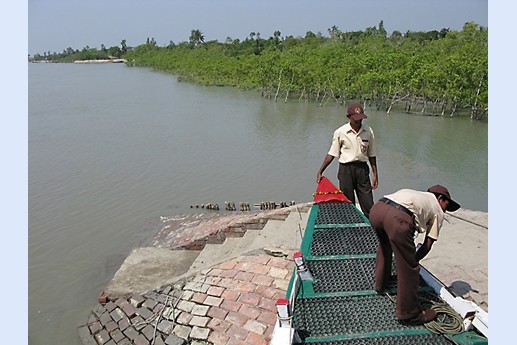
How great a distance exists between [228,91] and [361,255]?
2395cm

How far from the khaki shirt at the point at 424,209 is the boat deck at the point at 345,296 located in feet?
1.85

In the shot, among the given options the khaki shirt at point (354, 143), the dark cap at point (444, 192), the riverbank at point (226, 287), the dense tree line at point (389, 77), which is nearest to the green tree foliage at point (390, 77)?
the dense tree line at point (389, 77)

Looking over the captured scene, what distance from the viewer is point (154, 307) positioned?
13.1 ft

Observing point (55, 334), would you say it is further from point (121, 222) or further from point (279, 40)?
point (279, 40)

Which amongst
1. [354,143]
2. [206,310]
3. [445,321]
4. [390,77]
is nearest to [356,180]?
[354,143]

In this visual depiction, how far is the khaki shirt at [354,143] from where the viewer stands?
4051 millimetres

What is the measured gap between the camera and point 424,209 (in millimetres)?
2549

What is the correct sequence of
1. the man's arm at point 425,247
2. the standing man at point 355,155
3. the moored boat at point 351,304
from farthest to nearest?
the standing man at point 355,155 → the man's arm at point 425,247 → the moored boat at point 351,304

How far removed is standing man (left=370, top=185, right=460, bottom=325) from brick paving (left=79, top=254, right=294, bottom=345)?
1.15 meters

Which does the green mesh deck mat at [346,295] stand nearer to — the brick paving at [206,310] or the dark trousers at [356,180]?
the dark trousers at [356,180]

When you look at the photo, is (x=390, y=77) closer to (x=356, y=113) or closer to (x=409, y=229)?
(x=356, y=113)

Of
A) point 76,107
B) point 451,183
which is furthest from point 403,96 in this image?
point 76,107

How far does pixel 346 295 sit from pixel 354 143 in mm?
1692

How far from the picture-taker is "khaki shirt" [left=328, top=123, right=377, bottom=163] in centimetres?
405
